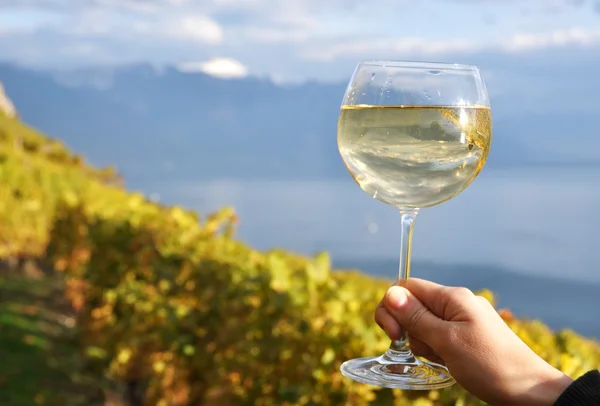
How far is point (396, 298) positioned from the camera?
2.18 m

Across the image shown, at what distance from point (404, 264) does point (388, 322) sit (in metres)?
0.17

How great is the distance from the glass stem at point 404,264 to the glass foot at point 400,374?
1cm

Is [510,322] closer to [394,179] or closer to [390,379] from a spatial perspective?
[390,379]

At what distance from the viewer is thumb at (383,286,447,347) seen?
2.07 metres

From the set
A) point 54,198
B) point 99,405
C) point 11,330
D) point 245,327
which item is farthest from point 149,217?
point 54,198

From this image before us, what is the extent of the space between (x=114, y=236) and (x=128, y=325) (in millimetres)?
1376

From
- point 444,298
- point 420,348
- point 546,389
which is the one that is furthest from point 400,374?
point 546,389

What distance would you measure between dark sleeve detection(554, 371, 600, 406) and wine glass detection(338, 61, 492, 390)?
41 centimetres

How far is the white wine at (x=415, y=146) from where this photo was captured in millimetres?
1971

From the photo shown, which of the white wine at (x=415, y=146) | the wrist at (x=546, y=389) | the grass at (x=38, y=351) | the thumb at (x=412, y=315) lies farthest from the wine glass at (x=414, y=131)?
the grass at (x=38, y=351)

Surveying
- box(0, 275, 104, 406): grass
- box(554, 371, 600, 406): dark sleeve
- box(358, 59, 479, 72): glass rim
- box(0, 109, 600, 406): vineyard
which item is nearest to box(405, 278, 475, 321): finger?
box(554, 371, 600, 406): dark sleeve

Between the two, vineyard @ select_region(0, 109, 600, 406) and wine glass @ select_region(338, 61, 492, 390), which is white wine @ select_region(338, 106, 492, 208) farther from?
A: vineyard @ select_region(0, 109, 600, 406)

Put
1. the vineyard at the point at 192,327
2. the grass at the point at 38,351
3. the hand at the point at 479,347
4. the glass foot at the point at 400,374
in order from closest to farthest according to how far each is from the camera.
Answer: the hand at the point at 479,347, the glass foot at the point at 400,374, the vineyard at the point at 192,327, the grass at the point at 38,351

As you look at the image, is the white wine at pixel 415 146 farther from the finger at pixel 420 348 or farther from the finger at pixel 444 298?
the finger at pixel 420 348
